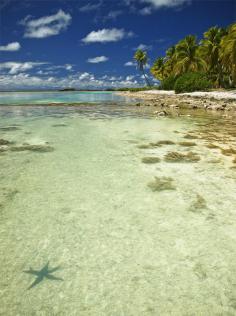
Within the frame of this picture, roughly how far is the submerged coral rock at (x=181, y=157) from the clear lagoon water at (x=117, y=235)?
0.30 feet

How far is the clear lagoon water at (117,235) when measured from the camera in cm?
238

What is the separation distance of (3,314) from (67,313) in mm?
533

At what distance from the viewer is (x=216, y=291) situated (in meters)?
2.46

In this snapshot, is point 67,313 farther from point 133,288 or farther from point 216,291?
point 216,291

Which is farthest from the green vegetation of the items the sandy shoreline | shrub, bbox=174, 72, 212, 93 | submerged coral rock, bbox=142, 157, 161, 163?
submerged coral rock, bbox=142, 157, 161, 163

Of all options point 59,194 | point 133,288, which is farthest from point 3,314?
point 59,194

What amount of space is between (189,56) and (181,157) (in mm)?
46479

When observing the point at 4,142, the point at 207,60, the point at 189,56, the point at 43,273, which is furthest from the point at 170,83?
the point at 43,273

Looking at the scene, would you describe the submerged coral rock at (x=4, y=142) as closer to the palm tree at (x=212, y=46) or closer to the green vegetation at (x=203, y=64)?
the green vegetation at (x=203, y=64)

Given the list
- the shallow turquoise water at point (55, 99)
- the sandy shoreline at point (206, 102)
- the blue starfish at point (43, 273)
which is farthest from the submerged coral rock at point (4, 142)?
the shallow turquoise water at point (55, 99)

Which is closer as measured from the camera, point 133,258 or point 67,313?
point 67,313

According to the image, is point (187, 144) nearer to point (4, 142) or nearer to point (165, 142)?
point (165, 142)

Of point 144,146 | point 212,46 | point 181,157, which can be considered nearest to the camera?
point 181,157

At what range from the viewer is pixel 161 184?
509 cm
